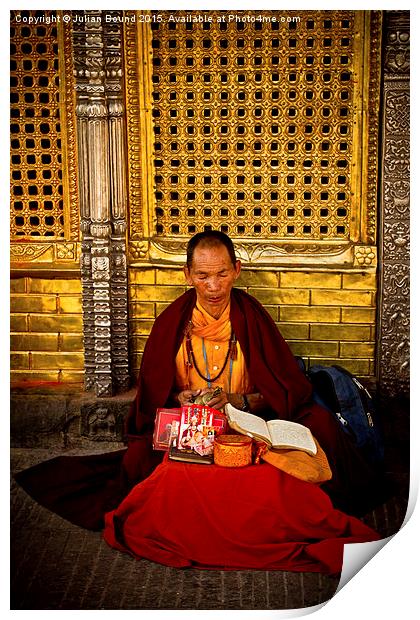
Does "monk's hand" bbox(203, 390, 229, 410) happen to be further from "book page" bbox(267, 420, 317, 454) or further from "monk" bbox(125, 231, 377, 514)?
"book page" bbox(267, 420, 317, 454)

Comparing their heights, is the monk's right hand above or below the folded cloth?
above

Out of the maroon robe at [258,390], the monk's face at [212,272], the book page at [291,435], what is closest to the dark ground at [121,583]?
the maroon robe at [258,390]

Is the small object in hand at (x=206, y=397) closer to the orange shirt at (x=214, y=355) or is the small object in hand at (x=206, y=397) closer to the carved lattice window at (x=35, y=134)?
the orange shirt at (x=214, y=355)

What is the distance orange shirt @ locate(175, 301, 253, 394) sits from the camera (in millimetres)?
5180

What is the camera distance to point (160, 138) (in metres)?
5.94

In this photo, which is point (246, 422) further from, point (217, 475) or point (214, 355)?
point (214, 355)

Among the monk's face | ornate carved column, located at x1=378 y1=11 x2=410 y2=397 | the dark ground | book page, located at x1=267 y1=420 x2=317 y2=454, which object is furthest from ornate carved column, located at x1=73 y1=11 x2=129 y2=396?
ornate carved column, located at x1=378 y1=11 x2=410 y2=397

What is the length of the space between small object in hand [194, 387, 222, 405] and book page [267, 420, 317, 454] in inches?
14.6

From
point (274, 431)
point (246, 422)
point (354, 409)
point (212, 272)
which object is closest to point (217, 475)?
point (246, 422)

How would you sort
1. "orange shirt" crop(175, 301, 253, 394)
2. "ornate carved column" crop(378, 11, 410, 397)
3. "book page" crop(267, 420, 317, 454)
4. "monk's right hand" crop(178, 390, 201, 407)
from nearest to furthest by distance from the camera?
"book page" crop(267, 420, 317, 454), "monk's right hand" crop(178, 390, 201, 407), "orange shirt" crop(175, 301, 253, 394), "ornate carved column" crop(378, 11, 410, 397)

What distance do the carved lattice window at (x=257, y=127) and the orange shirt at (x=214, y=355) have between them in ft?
3.46

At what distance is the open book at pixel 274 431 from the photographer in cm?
452

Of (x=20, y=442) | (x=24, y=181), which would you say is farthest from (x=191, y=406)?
(x=24, y=181)

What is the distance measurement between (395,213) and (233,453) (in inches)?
91.3
